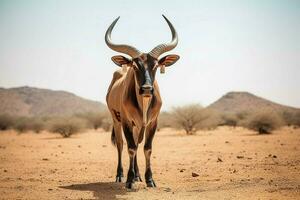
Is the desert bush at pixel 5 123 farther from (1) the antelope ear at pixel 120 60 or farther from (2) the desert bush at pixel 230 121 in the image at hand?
(1) the antelope ear at pixel 120 60

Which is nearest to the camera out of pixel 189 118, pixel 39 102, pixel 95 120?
pixel 189 118

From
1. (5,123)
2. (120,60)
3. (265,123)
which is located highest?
(120,60)

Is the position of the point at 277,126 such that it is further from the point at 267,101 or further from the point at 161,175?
the point at 267,101

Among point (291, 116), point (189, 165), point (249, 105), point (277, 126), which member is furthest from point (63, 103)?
point (189, 165)

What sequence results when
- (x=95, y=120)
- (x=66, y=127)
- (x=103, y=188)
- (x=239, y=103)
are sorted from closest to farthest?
1. (x=103, y=188)
2. (x=66, y=127)
3. (x=95, y=120)
4. (x=239, y=103)

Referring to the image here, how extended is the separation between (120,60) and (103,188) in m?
2.77

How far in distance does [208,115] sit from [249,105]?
215 ft

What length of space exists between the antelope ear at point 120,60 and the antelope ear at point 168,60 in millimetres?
690

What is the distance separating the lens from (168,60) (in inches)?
310

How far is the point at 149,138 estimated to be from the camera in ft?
25.7

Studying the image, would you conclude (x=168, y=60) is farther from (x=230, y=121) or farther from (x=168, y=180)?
(x=230, y=121)

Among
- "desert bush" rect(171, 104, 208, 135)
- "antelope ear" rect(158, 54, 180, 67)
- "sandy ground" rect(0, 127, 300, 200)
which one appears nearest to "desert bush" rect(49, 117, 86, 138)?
"desert bush" rect(171, 104, 208, 135)

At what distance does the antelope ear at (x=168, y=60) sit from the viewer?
7.75 m

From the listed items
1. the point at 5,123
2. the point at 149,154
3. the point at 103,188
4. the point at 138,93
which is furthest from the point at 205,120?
the point at 138,93
